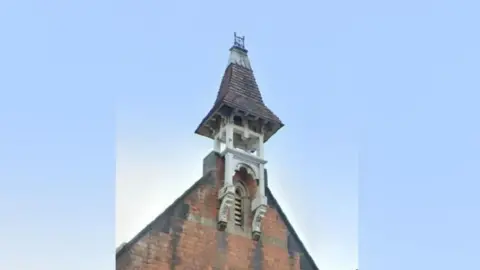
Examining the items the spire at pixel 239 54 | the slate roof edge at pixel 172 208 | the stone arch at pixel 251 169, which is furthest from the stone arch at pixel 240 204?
the spire at pixel 239 54

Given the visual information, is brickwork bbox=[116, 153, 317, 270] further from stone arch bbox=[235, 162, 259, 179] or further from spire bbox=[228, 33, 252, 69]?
spire bbox=[228, 33, 252, 69]

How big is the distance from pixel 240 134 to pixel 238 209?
95.7 inches

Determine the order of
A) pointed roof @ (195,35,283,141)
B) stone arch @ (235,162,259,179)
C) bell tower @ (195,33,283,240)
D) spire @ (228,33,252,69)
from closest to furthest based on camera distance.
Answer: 1. bell tower @ (195,33,283,240)
2. stone arch @ (235,162,259,179)
3. pointed roof @ (195,35,283,141)
4. spire @ (228,33,252,69)

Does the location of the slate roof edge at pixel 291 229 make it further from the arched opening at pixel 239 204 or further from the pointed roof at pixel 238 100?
the pointed roof at pixel 238 100

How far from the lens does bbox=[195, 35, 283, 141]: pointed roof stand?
94.4ft

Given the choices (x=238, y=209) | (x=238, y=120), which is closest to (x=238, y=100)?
(x=238, y=120)

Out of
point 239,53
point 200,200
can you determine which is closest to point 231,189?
point 200,200

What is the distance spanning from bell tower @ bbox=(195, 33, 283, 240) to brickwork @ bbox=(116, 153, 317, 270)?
0.33 m

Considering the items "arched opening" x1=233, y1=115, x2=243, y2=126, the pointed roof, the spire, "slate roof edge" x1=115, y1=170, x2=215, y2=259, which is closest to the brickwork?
"slate roof edge" x1=115, y1=170, x2=215, y2=259

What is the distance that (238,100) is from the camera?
1142 inches

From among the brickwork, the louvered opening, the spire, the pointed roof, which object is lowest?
the brickwork

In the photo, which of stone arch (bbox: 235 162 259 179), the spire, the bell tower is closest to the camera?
the bell tower

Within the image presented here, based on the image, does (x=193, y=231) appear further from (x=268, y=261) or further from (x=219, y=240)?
(x=268, y=261)

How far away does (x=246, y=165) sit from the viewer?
93.0 ft
